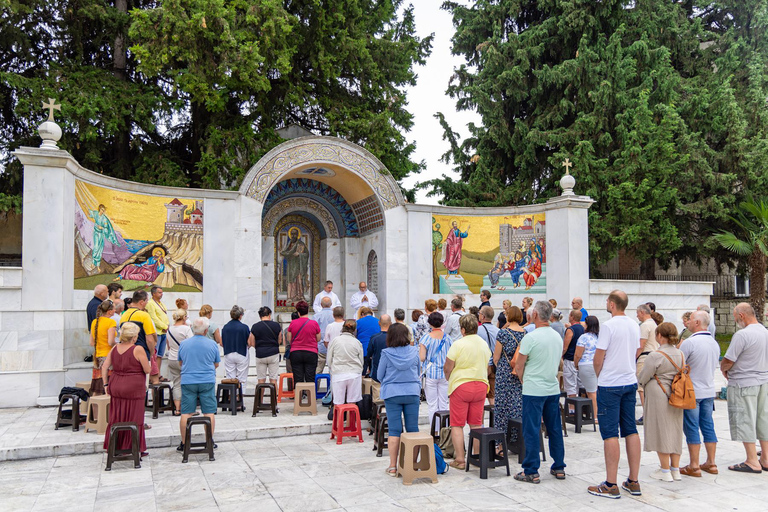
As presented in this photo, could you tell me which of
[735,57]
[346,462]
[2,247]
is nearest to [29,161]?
[346,462]

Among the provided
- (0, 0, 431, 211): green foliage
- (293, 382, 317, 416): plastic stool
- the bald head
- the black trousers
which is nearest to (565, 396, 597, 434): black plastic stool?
(293, 382, 317, 416): plastic stool

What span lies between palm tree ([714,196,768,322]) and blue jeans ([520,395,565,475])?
18.0 m

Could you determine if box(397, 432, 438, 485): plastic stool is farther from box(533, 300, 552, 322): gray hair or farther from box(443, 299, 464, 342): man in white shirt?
box(443, 299, 464, 342): man in white shirt

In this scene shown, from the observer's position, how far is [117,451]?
7.24 m

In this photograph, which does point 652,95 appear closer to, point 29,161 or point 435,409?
point 435,409

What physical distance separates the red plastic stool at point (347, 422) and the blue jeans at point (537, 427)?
2777 millimetres

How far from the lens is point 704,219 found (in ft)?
75.2

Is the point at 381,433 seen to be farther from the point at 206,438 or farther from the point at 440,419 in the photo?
the point at 206,438

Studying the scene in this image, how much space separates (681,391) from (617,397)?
80cm

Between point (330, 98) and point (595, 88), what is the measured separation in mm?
9839

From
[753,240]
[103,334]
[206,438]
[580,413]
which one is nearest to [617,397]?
[580,413]

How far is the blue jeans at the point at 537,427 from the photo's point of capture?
640 centimetres

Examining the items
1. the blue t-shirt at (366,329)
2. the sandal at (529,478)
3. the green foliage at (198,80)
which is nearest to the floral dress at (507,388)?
the sandal at (529,478)

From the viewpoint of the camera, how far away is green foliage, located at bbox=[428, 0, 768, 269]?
2114cm
